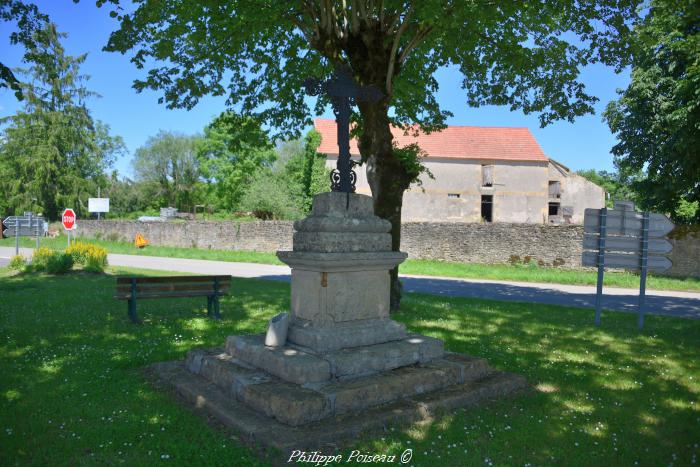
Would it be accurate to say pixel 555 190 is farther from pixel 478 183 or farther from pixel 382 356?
pixel 382 356

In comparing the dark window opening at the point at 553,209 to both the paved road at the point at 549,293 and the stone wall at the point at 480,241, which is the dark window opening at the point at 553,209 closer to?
the stone wall at the point at 480,241

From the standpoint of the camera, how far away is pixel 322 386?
4.51 m

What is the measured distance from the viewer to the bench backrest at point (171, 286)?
8.54 metres

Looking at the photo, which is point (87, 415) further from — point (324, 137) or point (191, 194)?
point (191, 194)

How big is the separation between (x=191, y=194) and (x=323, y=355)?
65.0 meters

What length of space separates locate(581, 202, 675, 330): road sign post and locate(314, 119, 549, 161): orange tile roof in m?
27.2

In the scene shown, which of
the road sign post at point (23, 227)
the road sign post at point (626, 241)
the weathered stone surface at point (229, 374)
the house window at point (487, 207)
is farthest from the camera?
the house window at point (487, 207)

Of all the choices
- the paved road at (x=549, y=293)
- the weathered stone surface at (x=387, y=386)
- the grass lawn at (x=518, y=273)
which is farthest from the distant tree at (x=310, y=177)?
the weathered stone surface at (x=387, y=386)

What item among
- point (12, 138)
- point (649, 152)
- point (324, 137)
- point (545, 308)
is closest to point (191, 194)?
point (12, 138)

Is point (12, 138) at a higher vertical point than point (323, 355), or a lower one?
higher

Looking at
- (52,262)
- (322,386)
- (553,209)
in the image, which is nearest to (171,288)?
(322,386)

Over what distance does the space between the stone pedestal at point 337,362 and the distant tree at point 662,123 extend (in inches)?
655

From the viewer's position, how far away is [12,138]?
43688 mm

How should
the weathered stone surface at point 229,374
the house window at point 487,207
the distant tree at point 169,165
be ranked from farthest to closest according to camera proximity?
1. the distant tree at point 169,165
2. the house window at point 487,207
3. the weathered stone surface at point 229,374
